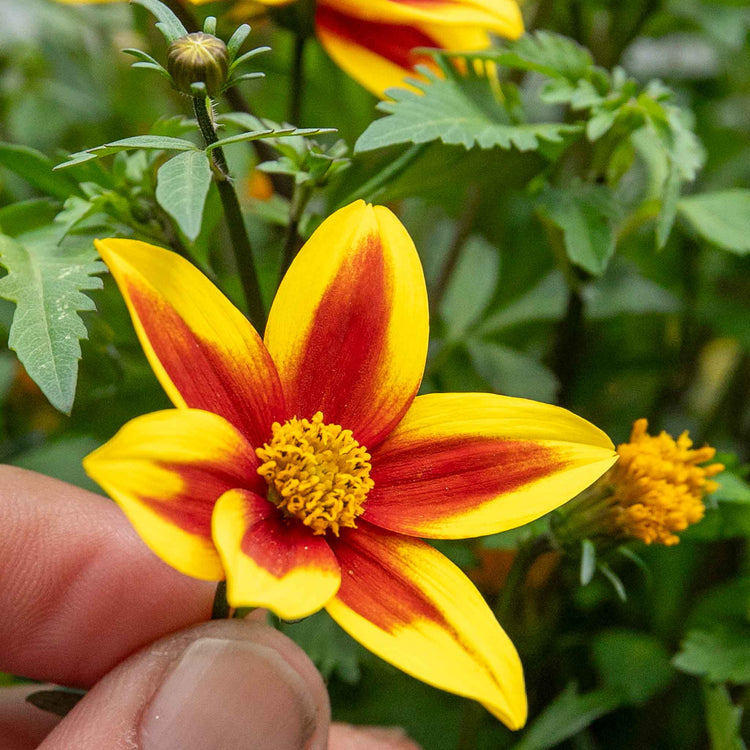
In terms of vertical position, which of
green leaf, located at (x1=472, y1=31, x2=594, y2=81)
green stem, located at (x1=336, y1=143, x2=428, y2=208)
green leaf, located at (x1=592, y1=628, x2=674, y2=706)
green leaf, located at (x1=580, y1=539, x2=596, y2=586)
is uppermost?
green leaf, located at (x1=472, y1=31, x2=594, y2=81)

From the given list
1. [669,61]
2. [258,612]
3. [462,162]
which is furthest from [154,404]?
[669,61]

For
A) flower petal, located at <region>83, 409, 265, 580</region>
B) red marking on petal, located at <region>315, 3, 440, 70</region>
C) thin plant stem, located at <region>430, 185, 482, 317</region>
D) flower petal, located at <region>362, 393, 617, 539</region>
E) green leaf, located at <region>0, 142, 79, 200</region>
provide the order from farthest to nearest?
thin plant stem, located at <region>430, 185, 482, 317</region> < red marking on petal, located at <region>315, 3, 440, 70</region> < green leaf, located at <region>0, 142, 79, 200</region> < flower petal, located at <region>362, 393, 617, 539</region> < flower petal, located at <region>83, 409, 265, 580</region>

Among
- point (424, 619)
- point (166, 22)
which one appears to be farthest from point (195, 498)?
point (166, 22)

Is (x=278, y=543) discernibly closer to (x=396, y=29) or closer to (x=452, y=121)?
(x=452, y=121)

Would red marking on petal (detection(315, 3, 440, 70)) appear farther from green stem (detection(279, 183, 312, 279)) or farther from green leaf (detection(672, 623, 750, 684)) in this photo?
green leaf (detection(672, 623, 750, 684))

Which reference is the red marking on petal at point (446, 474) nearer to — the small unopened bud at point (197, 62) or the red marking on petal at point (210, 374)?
the red marking on petal at point (210, 374)

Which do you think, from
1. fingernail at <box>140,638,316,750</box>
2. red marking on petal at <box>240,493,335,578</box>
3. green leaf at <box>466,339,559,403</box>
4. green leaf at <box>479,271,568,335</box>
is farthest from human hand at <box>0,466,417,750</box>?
green leaf at <box>479,271,568,335</box>

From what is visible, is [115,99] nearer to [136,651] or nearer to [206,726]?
[136,651]
